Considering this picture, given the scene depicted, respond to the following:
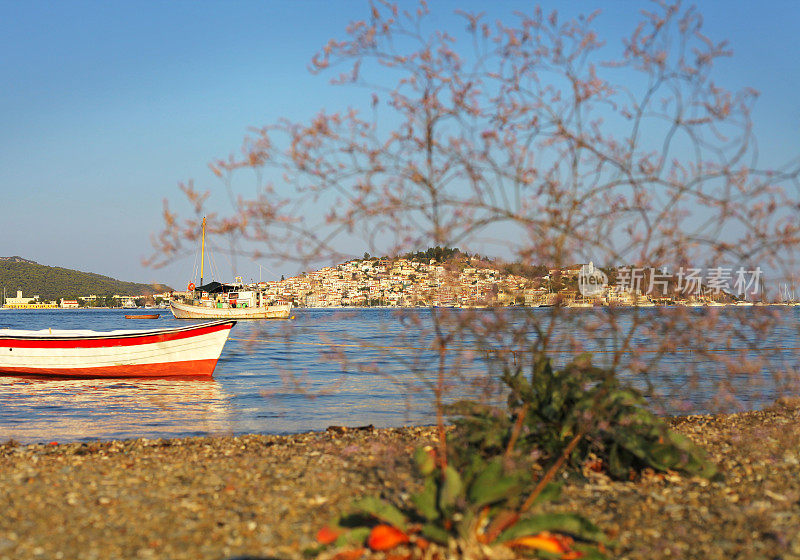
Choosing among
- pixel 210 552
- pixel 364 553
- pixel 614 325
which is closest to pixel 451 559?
pixel 364 553

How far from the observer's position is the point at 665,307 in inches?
179

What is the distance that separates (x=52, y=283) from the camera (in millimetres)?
135875

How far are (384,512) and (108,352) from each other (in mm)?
15943

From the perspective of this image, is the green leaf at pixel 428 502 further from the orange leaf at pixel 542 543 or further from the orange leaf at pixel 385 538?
the orange leaf at pixel 542 543

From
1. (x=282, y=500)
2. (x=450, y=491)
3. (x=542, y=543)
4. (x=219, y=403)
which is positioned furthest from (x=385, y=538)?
(x=219, y=403)

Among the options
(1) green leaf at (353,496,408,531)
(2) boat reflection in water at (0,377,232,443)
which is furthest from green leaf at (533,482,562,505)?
(2) boat reflection in water at (0,377,232,443)

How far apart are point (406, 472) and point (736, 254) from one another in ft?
10.4

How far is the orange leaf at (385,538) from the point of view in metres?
3.43

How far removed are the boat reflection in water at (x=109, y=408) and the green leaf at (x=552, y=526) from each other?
725 cm

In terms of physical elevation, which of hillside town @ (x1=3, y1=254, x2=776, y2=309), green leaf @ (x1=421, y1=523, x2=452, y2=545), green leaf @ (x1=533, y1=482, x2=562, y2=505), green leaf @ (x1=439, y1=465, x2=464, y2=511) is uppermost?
hillside town @ (x1=3, y1=254, x2=776, y2=309)

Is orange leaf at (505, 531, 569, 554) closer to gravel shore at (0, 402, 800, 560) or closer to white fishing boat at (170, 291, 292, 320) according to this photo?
gravel shore at (0, 402, 800, 560)

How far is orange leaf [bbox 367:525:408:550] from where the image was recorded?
11.2 ft

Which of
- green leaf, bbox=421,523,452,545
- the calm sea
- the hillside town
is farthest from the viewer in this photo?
the calm sea

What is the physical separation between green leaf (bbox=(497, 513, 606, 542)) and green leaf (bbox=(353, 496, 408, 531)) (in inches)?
22.7
